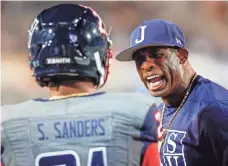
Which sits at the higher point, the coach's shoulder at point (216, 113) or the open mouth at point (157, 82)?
the open mouth at point (157, 82)

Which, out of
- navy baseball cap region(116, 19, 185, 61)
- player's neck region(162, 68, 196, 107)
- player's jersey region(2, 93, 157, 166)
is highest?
navy baseball cap region(116, 19, 185, 61)

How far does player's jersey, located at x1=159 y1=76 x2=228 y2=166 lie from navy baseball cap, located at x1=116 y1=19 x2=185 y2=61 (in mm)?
126

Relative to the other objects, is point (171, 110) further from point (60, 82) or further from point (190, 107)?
point (60, 82)

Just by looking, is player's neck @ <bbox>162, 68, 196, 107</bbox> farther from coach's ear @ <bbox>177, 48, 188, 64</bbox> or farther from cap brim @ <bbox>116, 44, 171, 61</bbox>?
cap brim @ <bbox>116, 44, 171, 61</bbox>

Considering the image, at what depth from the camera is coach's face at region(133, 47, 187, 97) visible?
152 centimetres

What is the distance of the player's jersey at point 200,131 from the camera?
4.55 ft

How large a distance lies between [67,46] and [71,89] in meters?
0.14

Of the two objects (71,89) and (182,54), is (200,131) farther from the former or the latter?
(71,89)

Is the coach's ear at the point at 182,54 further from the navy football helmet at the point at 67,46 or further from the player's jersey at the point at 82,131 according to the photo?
the navy football helmet at the point at 67,46

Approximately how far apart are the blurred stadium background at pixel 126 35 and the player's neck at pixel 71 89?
0.81 metres

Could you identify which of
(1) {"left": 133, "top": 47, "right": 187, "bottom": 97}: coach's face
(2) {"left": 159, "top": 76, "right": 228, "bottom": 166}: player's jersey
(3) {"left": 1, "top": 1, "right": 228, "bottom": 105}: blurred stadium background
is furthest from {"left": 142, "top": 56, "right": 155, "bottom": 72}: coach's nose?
(3) {"left": 1, "top": 1, "right": 228, "bottom": 105}: blurred stadium background

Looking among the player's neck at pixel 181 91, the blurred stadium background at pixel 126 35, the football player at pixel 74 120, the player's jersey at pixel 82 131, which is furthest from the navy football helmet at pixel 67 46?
the blurred stadium background at pixel 126 35

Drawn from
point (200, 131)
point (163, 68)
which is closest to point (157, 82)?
point (163, 68)

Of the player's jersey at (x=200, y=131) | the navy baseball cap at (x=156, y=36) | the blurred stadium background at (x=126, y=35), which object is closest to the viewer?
the player's jersey at (x=200, y=131)
